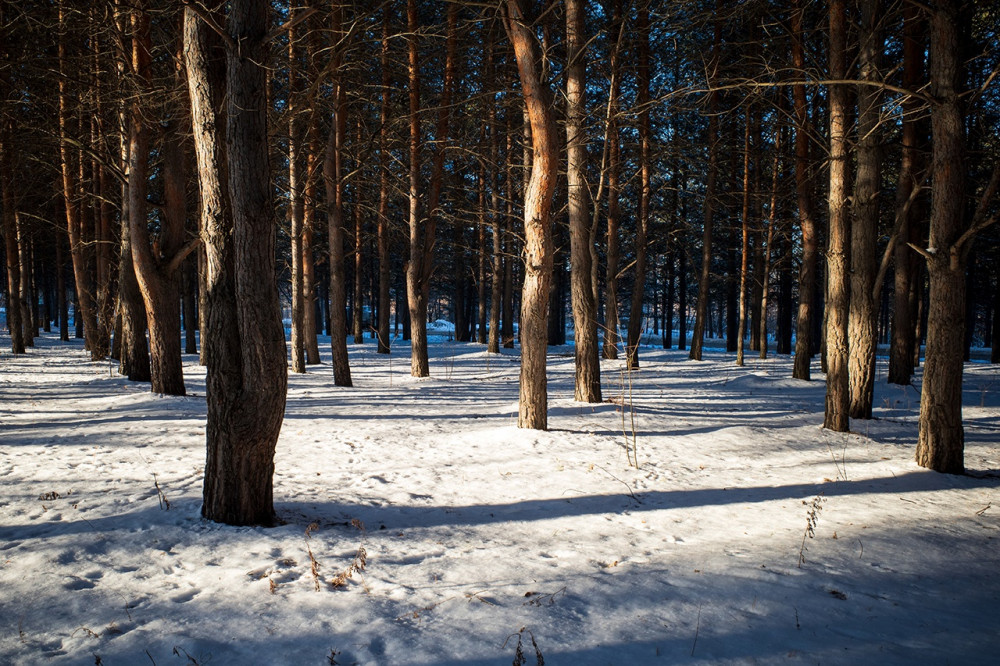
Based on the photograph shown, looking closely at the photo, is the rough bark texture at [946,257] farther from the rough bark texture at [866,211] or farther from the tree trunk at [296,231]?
the tree trunk at [296,231]

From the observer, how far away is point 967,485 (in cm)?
605

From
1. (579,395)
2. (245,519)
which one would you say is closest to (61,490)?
(245,519)

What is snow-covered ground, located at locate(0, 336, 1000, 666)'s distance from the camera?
282 centimetres

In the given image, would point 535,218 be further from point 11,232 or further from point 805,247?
point 11,232

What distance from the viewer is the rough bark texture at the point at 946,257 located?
6012 millimetres

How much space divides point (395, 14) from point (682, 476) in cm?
1337

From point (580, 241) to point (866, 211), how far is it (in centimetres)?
433

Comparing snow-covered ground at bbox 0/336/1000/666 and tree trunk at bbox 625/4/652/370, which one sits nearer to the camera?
snow-covered ground at bbox 0/336/1000/666

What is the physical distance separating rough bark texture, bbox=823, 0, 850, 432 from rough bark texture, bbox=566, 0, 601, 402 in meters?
3.61

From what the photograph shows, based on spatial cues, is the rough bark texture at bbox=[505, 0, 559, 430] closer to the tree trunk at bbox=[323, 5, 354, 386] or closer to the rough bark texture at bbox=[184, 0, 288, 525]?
the rough bark texture at bbox=[184, 0, 288, 525]

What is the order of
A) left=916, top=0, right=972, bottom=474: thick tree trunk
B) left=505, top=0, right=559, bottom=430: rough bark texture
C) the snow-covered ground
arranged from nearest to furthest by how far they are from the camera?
the snow-covered ground
left=916, top=0, right=972, bottom=474: thick tree trunk
left=505, top=0, right=559, bottom=430: rough bark texture

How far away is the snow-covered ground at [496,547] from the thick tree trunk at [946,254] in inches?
21.8

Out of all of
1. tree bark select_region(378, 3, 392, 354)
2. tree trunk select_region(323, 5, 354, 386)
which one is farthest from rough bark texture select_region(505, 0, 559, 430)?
tree trunk select_region(323, 5, 354, 386)

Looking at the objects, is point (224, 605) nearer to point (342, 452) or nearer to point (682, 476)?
point (342, 452)
